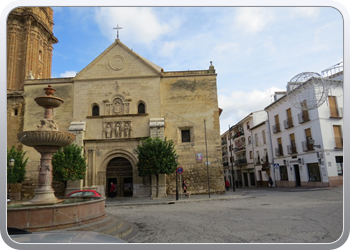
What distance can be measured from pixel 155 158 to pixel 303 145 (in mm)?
11303

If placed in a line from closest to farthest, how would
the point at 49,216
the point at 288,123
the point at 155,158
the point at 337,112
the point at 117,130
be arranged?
the point at 49,216
the point at 337,112
the point at 155,158
the point at 117,130
the point at 288,123

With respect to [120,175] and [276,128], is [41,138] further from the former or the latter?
[276,128]

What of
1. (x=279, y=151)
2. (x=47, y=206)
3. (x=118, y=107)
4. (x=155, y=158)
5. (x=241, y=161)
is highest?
(x=118, y=107)

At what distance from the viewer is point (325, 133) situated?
1605 cm

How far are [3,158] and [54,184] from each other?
15.5 meters

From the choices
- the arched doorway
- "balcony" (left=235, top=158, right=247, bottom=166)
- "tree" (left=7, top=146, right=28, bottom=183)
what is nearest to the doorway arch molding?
the arched doorway

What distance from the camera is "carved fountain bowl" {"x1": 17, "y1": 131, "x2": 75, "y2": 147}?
7.25m

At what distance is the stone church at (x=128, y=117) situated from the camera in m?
18.0

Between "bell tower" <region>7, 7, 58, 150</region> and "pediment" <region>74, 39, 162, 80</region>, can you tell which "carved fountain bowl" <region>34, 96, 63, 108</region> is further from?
"bell tower" <region>7, 7, 58, 150</region>

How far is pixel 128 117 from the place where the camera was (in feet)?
60.9

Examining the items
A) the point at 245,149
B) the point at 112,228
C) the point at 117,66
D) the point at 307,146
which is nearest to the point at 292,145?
the point at 307,146

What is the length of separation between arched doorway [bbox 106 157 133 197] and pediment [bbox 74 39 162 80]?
6136 millimetres
